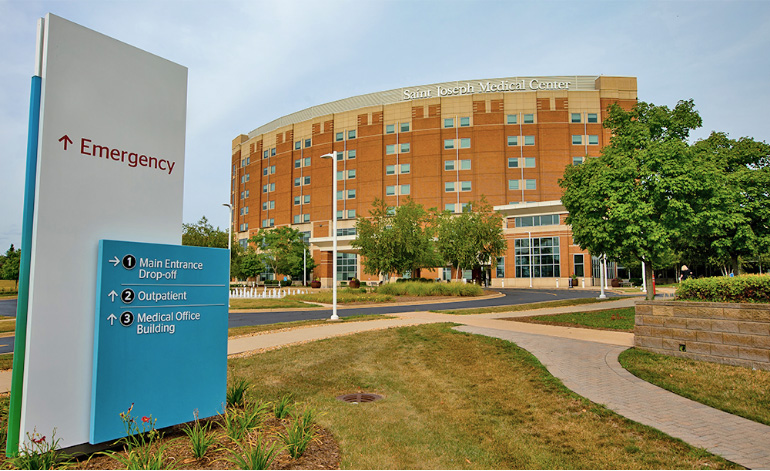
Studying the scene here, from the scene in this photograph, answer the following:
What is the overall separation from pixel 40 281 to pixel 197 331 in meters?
1.58

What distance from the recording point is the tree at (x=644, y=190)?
1823cm

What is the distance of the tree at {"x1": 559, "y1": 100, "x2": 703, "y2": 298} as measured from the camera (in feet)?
59.8

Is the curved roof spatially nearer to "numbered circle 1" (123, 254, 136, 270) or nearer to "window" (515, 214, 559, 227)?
"window" (515, 214, 559, 227)

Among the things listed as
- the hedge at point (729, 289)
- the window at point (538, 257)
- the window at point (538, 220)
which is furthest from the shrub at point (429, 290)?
the hedge at point (729, 289)

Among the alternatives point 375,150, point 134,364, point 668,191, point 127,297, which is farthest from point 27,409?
point 375,150

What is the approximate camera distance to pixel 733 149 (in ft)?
87.5

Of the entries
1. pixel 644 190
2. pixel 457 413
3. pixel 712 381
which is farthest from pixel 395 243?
pixel 457 413

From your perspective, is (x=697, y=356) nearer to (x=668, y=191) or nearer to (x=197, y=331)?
(x=197, y=331)

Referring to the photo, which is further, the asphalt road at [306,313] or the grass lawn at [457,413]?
the asphalt road at [306,313]

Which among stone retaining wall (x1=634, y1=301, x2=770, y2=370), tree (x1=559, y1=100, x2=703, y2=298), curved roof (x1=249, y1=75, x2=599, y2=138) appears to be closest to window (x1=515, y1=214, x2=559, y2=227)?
curved roof (x1=249, y1=75, x2=599, y2=138)

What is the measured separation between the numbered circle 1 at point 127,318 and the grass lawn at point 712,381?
7.32 m

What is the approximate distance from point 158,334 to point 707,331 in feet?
30.7

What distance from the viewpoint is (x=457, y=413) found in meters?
6.35

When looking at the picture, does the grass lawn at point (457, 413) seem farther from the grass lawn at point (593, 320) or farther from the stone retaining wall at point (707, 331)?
the grass lawn at point (593, 320)
